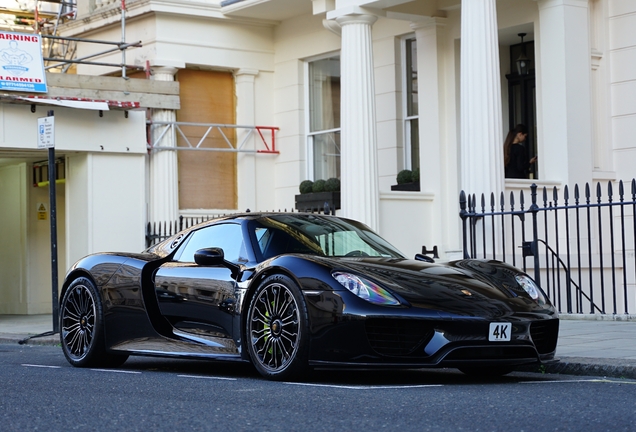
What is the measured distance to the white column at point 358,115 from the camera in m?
18.4

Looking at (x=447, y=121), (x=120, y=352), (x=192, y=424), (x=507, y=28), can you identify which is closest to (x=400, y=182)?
(x=447, y=121)

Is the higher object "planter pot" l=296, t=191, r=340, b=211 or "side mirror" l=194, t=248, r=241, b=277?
"planter pot" l=296, t=191, r=340, b=211

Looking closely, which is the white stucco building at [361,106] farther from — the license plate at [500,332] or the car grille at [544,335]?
the license plate at [500,332]

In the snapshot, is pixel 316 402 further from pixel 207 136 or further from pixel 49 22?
pixel 49 22

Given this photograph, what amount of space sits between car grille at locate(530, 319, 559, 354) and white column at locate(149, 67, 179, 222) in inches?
584

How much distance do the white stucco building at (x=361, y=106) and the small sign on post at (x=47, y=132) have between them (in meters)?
4.44

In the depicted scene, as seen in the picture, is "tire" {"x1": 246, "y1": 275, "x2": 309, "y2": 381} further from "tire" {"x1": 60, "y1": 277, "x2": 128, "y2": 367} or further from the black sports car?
"tire" {"x1": 60, "y1": 277, "x2": 128, "y2": 367}

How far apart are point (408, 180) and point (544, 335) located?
42.4 ft

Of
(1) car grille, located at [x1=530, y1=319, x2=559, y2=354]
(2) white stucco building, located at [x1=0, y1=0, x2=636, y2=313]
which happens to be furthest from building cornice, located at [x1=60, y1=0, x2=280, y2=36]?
(1) car grille, located at [x1=530, y1=319, x2=559, y2=354]

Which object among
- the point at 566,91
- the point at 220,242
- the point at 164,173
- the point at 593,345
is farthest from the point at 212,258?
the point at 164,173

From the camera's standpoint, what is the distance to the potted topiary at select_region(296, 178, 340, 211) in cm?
2048

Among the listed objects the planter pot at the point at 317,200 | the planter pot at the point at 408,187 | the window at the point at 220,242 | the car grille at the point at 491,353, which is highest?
the planter pot at the point at 408,187

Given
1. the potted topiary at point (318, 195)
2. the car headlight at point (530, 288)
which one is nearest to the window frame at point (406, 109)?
the potted topiary at point (318, 195)

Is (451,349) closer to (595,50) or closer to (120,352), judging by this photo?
(120,352)
